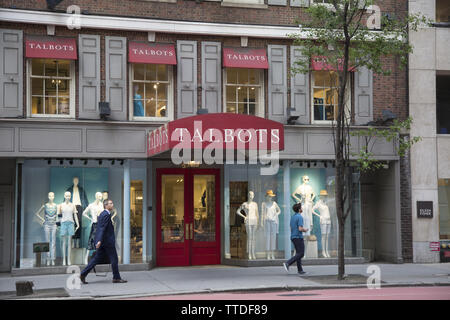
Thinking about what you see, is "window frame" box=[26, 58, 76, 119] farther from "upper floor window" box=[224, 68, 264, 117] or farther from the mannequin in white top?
the mannequin in white top

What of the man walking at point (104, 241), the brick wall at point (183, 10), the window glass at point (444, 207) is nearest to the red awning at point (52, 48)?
the brick wall at point (183, 10)

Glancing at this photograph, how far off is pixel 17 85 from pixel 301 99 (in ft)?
27.7

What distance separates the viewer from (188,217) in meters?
17.9

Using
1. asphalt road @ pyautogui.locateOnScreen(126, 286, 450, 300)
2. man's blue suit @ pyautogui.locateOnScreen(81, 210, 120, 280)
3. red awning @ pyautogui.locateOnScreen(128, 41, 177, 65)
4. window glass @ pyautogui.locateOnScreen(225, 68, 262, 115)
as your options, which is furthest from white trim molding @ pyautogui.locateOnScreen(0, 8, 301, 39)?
asphalt road @ pyautogui.locateOnScreen(126, 286, 450, 300)

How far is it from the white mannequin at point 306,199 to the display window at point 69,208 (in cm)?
495

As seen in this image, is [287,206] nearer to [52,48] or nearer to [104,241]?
[104,241]

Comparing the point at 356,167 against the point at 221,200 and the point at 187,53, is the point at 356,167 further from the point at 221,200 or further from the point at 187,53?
the point at 187,53

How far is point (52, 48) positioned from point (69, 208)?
456 centimetres

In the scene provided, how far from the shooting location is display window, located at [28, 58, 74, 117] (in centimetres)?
1652

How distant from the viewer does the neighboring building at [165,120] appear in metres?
16.3

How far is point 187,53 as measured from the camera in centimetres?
1742

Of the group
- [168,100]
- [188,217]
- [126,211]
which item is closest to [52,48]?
[168,100]

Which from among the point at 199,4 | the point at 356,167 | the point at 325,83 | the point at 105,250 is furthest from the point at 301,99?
the point at 105,250

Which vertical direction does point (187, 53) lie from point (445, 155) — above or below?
above
